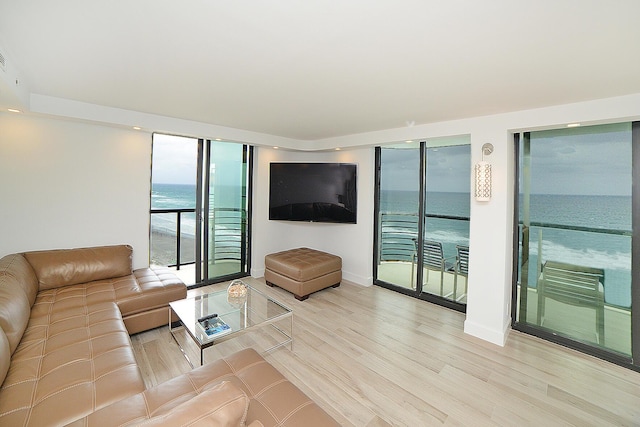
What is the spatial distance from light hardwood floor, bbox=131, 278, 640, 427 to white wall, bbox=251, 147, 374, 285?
4.63ft

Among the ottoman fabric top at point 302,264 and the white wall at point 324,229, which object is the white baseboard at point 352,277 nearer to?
the white wall at point 324,229

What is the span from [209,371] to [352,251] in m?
3.37

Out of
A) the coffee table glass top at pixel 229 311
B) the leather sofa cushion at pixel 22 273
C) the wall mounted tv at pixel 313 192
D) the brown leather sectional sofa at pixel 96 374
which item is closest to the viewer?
the brown leather sectional sofa at pixel 96 374

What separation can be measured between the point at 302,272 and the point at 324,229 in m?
1.42

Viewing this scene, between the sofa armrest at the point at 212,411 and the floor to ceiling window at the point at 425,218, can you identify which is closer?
the sofa armrest at the point at 212,411

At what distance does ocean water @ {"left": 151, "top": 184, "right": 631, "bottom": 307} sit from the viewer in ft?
8.55

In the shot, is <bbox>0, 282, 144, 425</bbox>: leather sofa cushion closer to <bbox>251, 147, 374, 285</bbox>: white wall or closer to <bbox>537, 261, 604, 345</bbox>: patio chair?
<bbox>251, 147, 374, 285</bbox>: white wall

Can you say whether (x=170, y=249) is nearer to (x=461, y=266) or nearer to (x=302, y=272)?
(x=302, y=272)

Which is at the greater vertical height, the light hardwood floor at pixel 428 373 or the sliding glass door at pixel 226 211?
the sliding glass door at pixel 226 211

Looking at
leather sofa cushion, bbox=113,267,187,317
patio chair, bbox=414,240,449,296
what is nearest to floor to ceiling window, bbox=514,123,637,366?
patio chair, bbox=414,240,449,296

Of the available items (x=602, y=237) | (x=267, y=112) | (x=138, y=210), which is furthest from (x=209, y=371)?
(x=602, y=237)

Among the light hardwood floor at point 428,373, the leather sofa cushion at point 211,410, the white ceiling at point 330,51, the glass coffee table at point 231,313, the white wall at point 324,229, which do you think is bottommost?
the light hardwood floor at point 428,373

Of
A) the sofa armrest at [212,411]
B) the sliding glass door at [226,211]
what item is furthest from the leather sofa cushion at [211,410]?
the sliding glass door at [226,211]

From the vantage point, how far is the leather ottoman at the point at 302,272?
3.91 m
